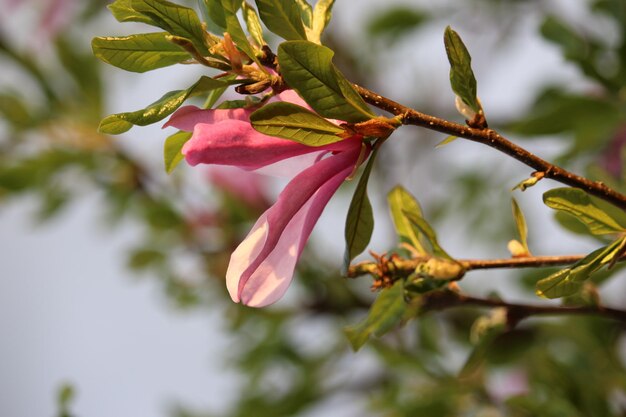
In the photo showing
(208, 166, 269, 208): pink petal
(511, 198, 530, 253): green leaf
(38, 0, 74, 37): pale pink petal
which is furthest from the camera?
(38, 0, 74, 37): pale pink petal

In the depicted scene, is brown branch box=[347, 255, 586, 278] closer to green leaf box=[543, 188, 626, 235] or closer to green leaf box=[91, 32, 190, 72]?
green leaf box=[543, 188, 626, 235]

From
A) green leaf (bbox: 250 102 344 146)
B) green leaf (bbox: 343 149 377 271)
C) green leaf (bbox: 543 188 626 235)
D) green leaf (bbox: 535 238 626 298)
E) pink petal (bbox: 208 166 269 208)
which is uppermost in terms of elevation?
pink petal (bbox: 208 166 269 208)

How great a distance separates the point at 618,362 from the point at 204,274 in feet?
2.56

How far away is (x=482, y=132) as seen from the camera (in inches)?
18.1

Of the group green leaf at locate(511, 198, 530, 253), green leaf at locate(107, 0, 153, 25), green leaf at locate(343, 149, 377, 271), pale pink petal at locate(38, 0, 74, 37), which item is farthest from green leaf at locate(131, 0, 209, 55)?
pale pink petal at locate(38, 0, 74, 37)

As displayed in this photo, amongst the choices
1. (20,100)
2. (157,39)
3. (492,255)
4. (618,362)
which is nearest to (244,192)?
(20,100)

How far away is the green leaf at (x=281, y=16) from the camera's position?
469mm

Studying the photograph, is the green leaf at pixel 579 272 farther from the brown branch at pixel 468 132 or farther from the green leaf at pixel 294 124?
the green leaf at pixel 294 124

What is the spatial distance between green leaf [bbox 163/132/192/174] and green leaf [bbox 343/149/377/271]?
12 centimetres

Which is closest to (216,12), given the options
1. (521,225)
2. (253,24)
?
(253,24)

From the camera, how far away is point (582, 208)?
52 centimetres

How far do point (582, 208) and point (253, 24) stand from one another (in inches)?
9.8

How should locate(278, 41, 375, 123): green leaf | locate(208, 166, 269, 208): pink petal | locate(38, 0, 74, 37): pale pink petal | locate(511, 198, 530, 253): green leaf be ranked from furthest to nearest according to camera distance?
locate(38, 0, 74, 37): pale pink petal
locate(208, 166, 269, 208): pink petal
locate(511, 198, 530, 253): green leaf
locate(278, 41, 375, 123): green leaf

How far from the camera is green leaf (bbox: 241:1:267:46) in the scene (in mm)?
503
